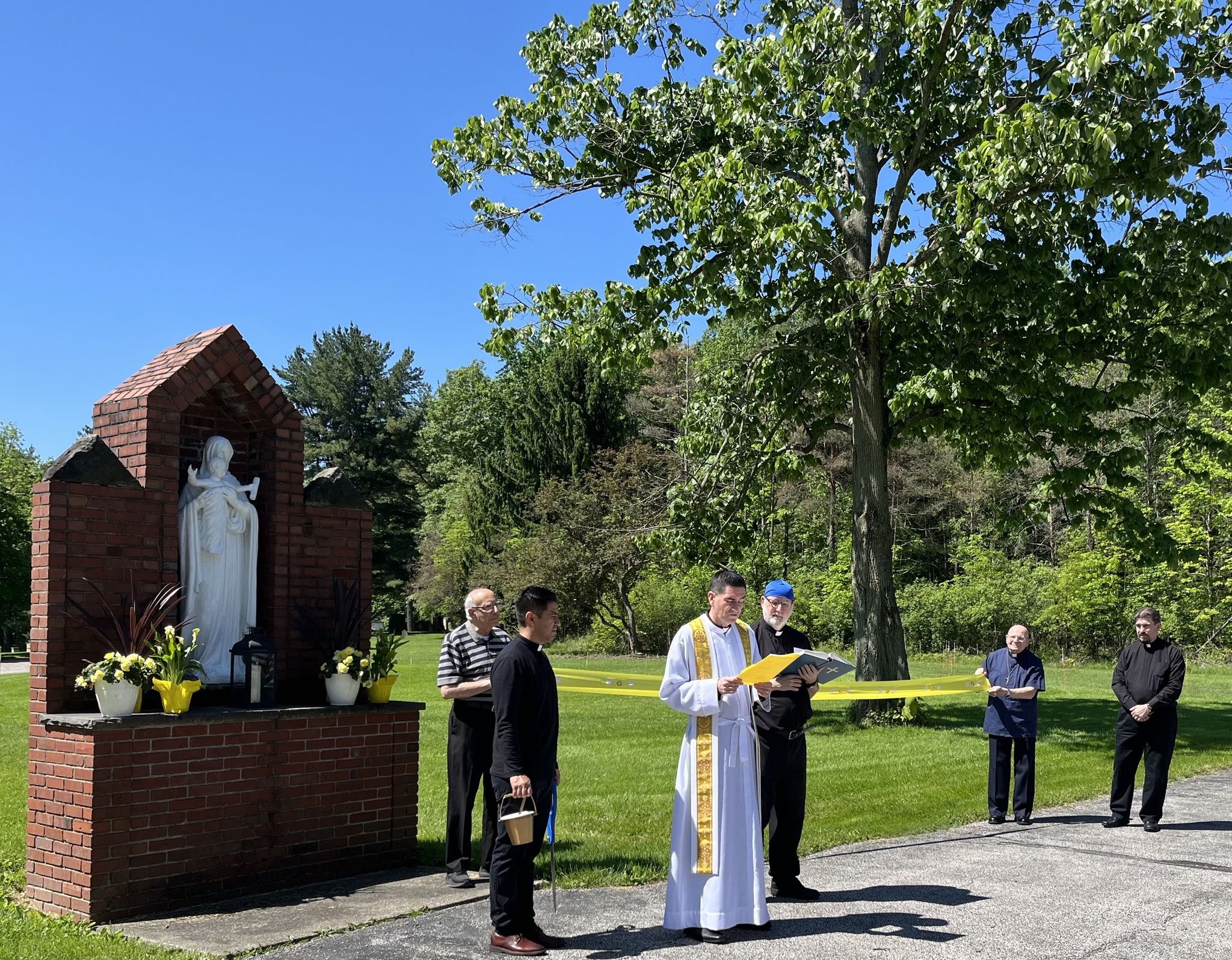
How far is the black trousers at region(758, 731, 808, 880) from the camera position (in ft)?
25.9

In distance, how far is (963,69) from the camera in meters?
17.1

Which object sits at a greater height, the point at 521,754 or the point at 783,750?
the point at 521,754

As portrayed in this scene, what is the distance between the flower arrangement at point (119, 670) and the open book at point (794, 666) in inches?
145

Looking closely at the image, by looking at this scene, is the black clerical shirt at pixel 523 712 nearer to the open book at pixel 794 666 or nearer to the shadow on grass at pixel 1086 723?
the open book at pixel 794 666

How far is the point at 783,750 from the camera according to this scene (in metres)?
7.97

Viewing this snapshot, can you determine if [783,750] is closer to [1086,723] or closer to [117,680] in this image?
[117,680]

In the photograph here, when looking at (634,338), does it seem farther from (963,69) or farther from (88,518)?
(88,518)

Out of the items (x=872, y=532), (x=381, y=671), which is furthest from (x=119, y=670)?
(x=872, y=532)

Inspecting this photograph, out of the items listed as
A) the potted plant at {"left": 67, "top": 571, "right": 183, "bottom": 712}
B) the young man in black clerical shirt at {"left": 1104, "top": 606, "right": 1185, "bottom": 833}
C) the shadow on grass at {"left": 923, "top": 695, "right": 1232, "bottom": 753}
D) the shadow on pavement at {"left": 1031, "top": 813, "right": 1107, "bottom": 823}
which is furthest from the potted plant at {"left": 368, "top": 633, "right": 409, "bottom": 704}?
the shadow on grass at {"left": 923, "top": 695, "right": 1232, "bottom": 753}

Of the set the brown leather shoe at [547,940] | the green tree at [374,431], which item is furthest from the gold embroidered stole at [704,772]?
the green tree at [374,431]

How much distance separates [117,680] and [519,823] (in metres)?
2.80

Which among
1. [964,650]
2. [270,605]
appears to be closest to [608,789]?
[270,605]

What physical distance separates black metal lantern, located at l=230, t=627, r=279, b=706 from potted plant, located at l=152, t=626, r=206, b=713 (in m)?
0.59

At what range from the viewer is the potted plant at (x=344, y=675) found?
860 cm
